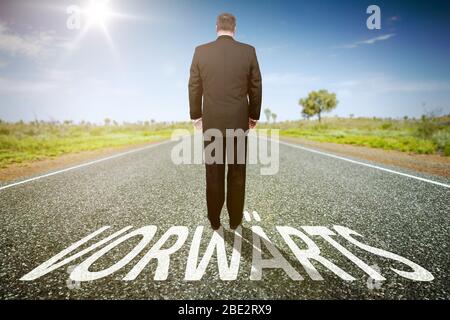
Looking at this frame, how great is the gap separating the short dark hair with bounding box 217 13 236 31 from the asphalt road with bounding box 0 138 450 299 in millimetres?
2233

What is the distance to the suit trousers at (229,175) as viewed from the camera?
3025mm

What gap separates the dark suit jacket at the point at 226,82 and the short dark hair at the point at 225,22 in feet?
0.47

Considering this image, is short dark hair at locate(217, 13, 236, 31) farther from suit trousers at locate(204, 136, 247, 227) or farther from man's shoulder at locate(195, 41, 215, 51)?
suit trousers at locate(204, 136, 247, 227)

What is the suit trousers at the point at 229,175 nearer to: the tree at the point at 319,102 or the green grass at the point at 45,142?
the green grass at the point at 45,142

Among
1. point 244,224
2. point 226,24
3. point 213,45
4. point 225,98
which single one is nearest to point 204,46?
point 213,45

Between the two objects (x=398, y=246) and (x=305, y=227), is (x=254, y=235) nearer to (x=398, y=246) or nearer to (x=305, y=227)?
(x=305, y=227)

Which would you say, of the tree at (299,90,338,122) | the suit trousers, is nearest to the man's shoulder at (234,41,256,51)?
the suit trousers

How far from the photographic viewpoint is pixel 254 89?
9.86 ft

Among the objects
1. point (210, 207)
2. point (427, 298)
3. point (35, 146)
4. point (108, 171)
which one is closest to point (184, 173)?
point (108, 171)

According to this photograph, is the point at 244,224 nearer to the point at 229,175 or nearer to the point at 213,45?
the point at 229,175

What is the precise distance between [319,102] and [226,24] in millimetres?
75772

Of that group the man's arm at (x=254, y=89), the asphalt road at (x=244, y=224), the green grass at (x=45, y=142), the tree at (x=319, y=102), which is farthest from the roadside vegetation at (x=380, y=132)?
the green grass at (x=45, y=142)
